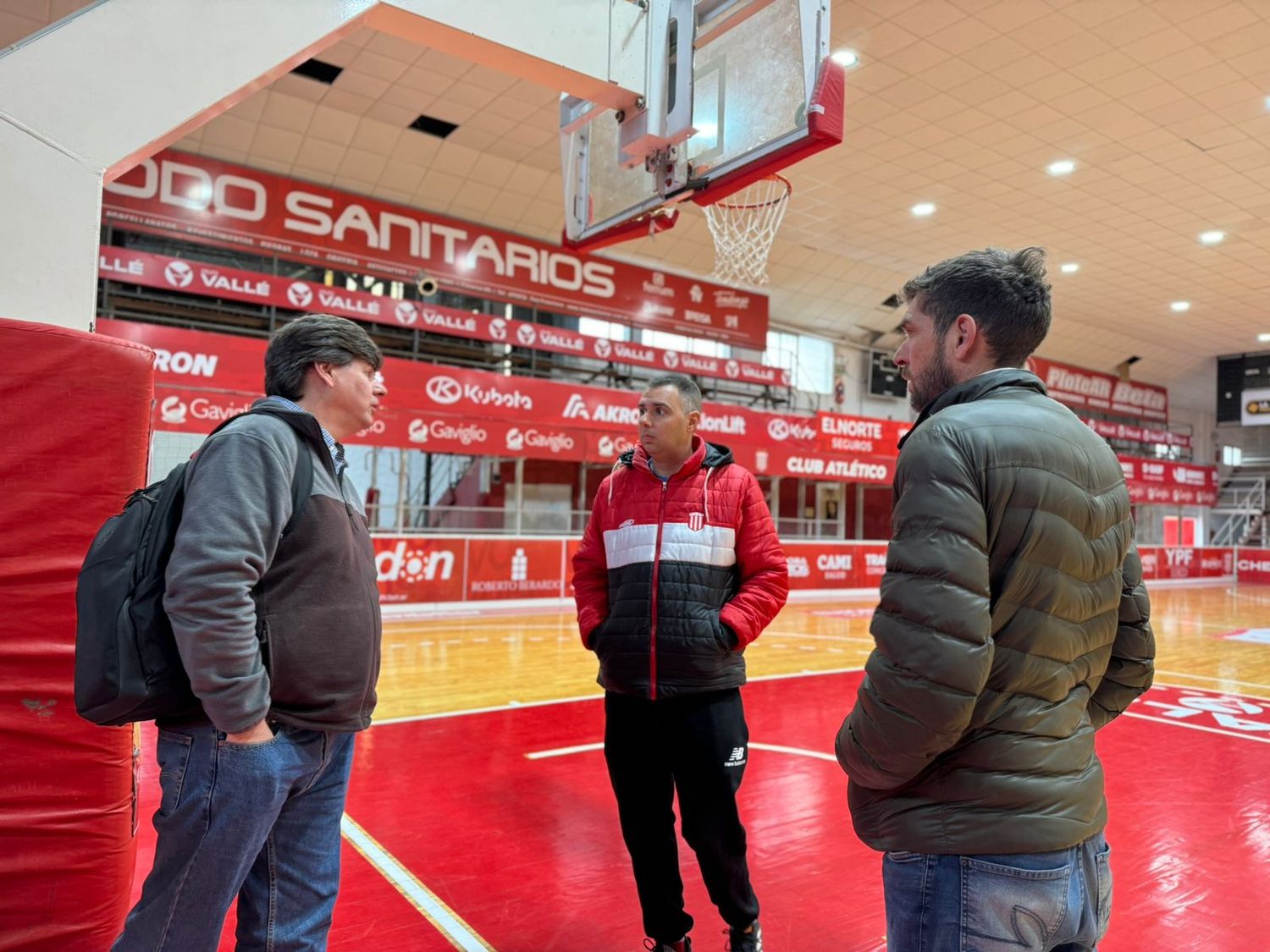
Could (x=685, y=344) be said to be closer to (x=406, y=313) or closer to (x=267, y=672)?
(x=406, y=313)

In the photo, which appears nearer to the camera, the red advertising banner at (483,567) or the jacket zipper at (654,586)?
the jacket zipper at (654,586)

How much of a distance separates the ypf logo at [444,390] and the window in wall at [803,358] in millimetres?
8980

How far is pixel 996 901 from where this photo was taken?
52.9 inches

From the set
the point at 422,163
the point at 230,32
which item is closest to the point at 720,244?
the point at 422,163

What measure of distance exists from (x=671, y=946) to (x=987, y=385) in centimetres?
210

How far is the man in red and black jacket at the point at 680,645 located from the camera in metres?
2.62

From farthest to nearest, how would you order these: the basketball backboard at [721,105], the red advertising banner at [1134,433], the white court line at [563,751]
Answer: the red advertising banner at [1134,433], the white court line at [563,751], the basketball backboard at [721,105]

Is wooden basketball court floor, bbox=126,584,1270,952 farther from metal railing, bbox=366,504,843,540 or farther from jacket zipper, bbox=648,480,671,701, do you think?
metal railing, bbox=366,504,843,540

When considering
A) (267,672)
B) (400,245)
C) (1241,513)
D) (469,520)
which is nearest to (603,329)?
(400,245)

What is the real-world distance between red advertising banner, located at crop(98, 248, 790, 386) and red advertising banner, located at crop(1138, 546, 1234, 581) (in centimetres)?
1267

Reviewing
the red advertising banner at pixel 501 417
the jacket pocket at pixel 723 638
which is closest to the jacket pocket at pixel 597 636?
the jacket pocket at pixel 723 638

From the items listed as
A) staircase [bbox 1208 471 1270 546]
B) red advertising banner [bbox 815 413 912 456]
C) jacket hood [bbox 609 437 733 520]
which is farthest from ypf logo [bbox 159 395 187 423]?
staircase [bbox 1208 471 1270 546]

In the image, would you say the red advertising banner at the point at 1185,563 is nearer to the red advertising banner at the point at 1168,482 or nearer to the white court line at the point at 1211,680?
the red advertising banner at the point at 1168,482

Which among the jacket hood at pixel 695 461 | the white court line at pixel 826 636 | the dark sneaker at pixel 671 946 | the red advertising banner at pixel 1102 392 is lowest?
the white court line at pixel 826 636
